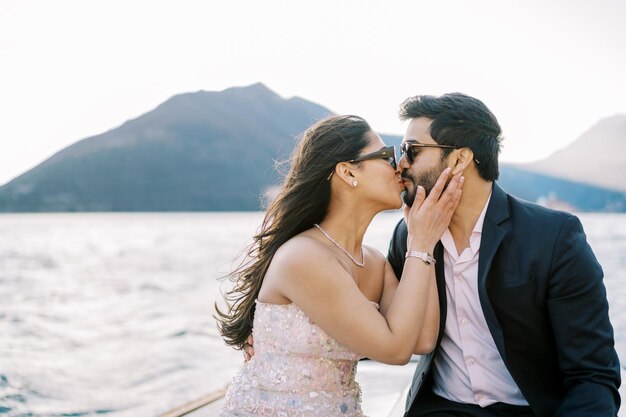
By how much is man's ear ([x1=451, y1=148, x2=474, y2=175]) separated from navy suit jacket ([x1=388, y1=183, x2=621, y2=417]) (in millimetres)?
226

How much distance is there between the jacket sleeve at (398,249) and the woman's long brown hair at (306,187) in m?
0.40

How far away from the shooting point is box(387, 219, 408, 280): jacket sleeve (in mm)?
3029

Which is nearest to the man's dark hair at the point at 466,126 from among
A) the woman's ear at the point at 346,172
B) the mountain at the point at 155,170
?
the woman's ear at the point at 346,172

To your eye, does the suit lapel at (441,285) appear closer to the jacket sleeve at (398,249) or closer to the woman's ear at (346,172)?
the jacket sleeve at (398,249)

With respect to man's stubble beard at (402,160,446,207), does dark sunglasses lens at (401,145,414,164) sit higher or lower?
higher

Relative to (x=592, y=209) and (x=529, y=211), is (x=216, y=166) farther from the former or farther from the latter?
(x=529, y=211)

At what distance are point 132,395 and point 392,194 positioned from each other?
25.5 feet

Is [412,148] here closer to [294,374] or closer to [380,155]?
[380,155]

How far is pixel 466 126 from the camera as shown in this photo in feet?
8.93

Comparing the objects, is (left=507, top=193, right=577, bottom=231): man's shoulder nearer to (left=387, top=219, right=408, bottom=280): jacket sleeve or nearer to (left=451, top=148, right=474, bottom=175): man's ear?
(left=451, top=148, right=474, bottom=175): man's ear

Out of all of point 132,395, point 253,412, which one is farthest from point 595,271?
point 132,395

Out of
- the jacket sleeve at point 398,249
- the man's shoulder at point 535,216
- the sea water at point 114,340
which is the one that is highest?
the man's shoulder at point 535,216

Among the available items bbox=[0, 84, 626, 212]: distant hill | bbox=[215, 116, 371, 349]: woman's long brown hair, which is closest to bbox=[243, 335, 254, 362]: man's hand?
bbox=[215, 116, 371, 349]: woman's long brown hair

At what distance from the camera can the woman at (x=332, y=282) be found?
2.52 m
